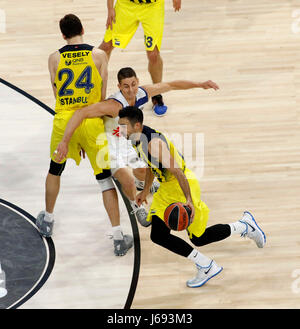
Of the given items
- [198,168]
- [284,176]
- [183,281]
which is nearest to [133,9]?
[198,168]

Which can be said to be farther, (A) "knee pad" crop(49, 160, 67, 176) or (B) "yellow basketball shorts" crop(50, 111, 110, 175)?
(A) "knee pad" crop(49, 160, 67, 176)

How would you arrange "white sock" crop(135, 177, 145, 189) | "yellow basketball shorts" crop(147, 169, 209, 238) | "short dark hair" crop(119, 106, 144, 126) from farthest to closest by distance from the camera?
"white sock" crop(135, 177, 145, 189) → "yellow basketball shorts" crop(147, 169, 209, 238) → "short dark hair" crop(119, 106, 144, 126)

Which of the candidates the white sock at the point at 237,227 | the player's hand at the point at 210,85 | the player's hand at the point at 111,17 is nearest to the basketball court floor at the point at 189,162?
the white sock at the point at 237,227

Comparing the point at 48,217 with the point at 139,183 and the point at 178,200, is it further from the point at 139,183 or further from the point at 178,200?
the point at 178,200

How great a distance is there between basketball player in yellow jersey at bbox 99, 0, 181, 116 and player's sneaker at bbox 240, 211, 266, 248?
2185 millimetres

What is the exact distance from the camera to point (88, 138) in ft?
21.7

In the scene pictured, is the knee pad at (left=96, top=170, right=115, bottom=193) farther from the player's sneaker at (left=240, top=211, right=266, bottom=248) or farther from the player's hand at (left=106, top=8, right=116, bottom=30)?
the player's hand at (left=106, top=8, right=116, bottom=30)

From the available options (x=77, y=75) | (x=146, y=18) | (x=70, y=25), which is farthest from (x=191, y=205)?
(x=146, y=18)

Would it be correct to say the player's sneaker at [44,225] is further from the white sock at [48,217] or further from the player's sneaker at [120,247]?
the player's sneaker at [120,247]

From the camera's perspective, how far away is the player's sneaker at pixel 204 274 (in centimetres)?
638

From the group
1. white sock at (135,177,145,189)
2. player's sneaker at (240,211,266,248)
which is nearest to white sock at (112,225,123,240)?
white sock at (135,177,145,189)

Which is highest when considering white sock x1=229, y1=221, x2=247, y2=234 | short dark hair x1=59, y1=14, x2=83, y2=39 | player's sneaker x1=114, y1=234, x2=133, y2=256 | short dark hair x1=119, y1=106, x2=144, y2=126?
short dark hair x1=59, y1=14, x2=83, y2=39

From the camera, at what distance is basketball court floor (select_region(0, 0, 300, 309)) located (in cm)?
648
